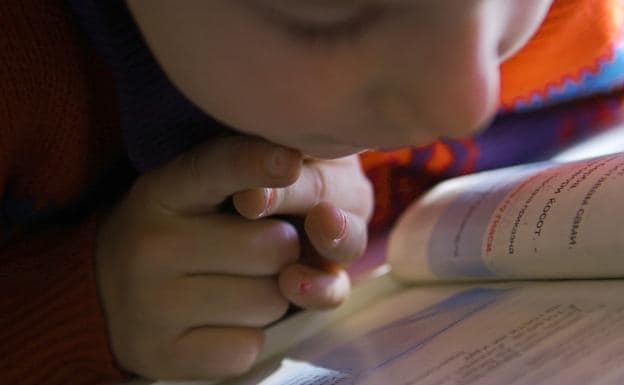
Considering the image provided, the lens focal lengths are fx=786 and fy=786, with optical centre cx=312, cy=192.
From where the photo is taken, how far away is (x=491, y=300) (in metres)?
0.36

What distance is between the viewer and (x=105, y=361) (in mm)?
375

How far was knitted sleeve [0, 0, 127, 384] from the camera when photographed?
0.36 m

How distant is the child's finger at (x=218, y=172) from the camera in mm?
320

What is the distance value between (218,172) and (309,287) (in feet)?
0.24

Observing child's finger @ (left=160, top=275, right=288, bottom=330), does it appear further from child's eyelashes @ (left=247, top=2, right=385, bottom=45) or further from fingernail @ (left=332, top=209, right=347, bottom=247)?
child's eyelashes @ (left=247, top=2, right=385, bottom=45)

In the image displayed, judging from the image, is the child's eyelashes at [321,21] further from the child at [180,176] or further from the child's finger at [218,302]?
the child's finger at [218,302]

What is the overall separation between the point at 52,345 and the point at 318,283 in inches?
5.2

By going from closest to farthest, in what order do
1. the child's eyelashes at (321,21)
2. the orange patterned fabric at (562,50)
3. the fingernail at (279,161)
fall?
the child's eyelashes at (321,21), the fingernail at (279,161), the orange patterned fabric at (562,50)

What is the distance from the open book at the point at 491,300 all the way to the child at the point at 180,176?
25 millimetres

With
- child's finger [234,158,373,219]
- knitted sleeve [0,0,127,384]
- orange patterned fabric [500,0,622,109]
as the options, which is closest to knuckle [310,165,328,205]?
child's finger [234,158,373,219]

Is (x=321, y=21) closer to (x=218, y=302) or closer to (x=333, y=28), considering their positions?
(x=333, y=28)

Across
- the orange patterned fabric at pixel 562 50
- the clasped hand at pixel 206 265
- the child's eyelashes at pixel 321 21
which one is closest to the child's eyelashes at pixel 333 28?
the child's eyelashes at pixel 321 21

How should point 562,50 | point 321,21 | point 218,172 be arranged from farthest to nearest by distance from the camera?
point 562,50
point 218,172
point 321,21

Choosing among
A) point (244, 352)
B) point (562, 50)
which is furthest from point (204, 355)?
point (562, 50)
